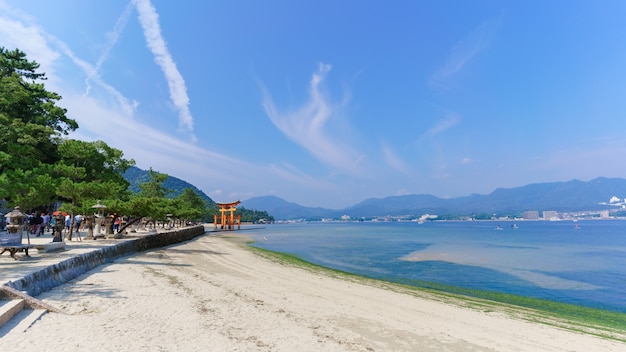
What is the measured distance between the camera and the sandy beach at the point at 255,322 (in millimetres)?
5816

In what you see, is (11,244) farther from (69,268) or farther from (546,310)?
(546,310)

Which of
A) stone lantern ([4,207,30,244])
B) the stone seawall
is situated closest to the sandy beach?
the stone seawall

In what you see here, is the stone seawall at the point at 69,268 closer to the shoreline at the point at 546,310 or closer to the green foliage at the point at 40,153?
the green foliage at the point at 40,153

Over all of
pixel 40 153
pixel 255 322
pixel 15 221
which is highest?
pixel 40 153

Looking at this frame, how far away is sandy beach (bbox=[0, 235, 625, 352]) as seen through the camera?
5816 millimetres

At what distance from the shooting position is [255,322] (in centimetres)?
729

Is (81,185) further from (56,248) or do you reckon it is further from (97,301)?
(97,301)

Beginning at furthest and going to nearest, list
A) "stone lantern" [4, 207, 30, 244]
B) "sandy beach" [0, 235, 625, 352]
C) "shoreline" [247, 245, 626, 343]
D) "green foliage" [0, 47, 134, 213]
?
"green foliage" [0, 47, 134, 213] < "stone lantern" [4, 207, 30, 244] < "shoreline" [247, 245, 626, 343] < "sandy beach" [0, 235, 625, 352]

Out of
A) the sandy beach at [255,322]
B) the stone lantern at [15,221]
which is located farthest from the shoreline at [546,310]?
the stone lantern at [15,221]

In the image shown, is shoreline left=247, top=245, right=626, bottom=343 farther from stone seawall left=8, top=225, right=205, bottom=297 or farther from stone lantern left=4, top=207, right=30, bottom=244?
stone lantern left=4, top=207, right=30, bottom=244

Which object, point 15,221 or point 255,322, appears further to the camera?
point 15,221

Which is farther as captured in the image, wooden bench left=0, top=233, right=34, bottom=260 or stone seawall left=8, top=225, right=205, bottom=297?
wooden bench left=0, top=233, right=34, bottom=260

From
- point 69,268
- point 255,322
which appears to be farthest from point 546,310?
point 69,268

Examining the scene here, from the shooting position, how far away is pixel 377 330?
728 centimetres
